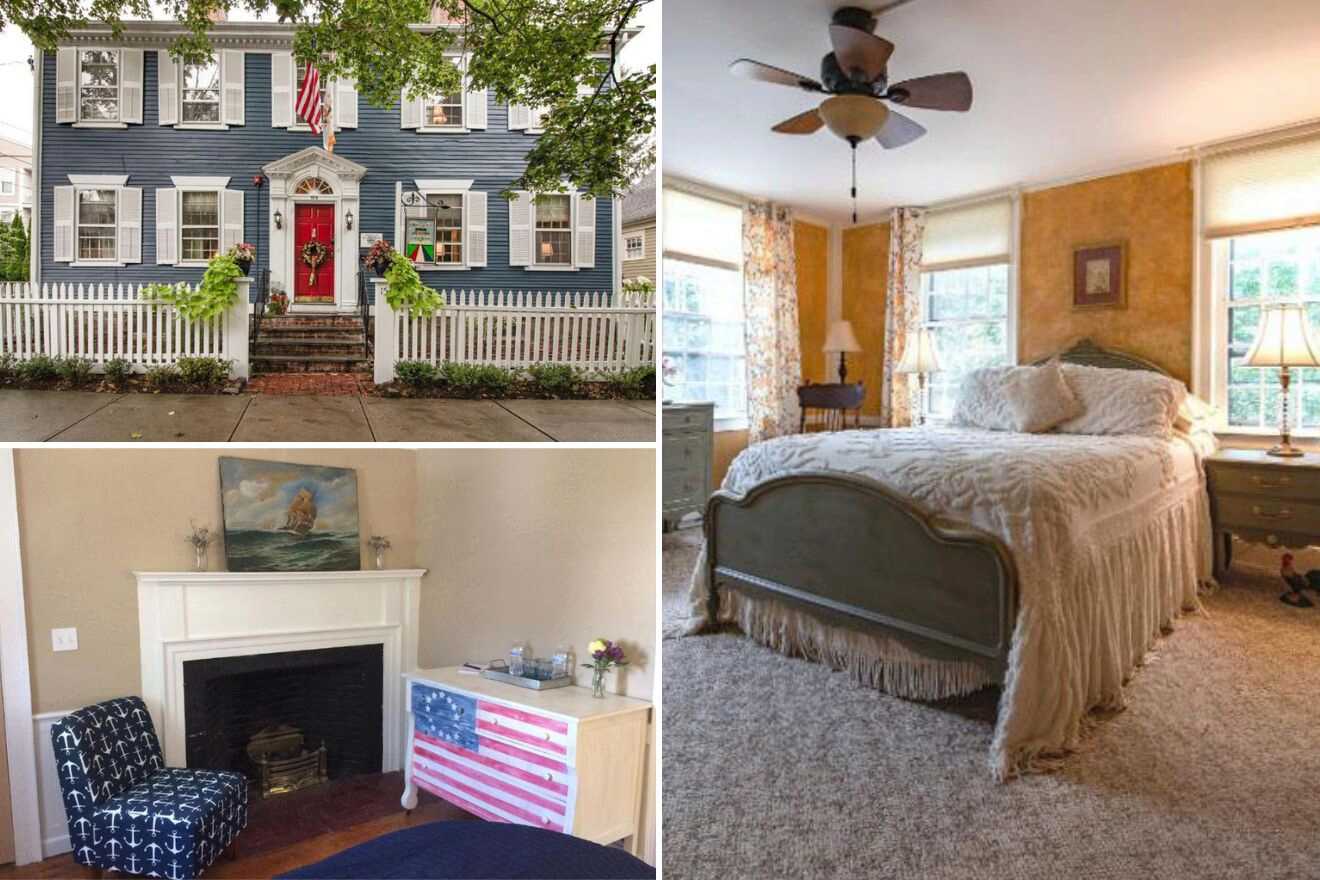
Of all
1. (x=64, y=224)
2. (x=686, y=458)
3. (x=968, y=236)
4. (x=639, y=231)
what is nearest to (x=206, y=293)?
(x=64, y=224)

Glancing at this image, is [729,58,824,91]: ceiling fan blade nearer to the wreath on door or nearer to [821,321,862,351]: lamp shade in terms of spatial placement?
the wreath on door

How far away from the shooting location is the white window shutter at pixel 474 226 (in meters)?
1.56

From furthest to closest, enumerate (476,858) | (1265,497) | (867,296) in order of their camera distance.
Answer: (867,296), (1265,497), (476,858)

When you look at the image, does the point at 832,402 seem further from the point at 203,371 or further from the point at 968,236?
the point at 203,371

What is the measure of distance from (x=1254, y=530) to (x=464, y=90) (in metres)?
3.60

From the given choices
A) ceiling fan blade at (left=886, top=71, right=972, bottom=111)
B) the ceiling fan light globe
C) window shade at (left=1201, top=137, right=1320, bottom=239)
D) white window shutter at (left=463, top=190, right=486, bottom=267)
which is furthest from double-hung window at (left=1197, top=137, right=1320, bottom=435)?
white window shutter at (left=463, top=190, right=486, bottom=267)

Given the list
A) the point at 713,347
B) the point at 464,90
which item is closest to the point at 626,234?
the point at 464,90

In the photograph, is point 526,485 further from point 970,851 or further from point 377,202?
point 970,851

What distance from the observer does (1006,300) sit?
4.19 meters

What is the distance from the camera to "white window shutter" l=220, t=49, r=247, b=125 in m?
1.50

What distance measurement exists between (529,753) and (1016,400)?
295 centimetres

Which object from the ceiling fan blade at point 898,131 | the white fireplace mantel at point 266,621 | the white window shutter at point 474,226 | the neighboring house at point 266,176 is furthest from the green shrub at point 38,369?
the ceiling fan blade at point 898,131

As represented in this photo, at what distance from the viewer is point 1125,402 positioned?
358 cm

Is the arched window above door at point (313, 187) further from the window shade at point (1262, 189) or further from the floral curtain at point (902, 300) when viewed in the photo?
the window shade at point (1262, 189)
